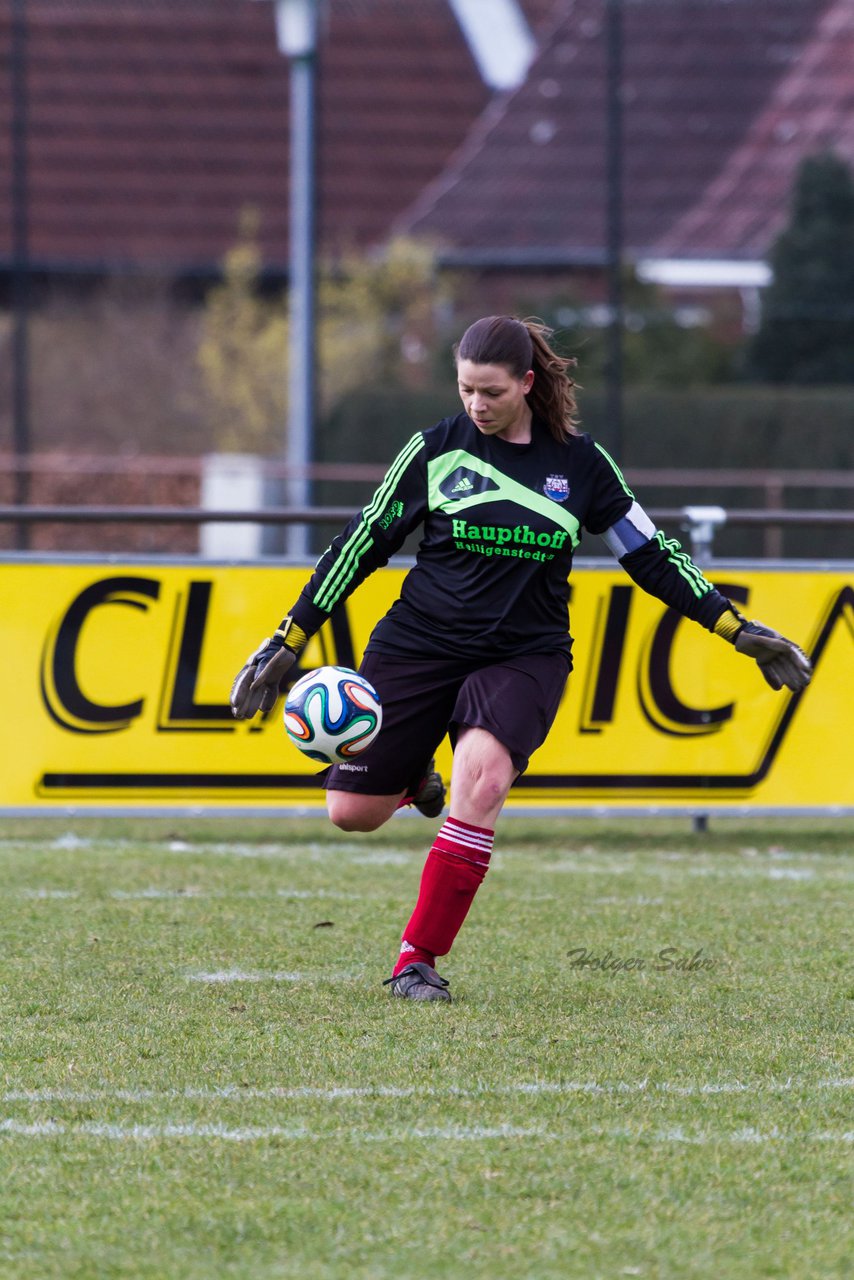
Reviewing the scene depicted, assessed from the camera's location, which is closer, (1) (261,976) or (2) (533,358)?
(2) (533,358)

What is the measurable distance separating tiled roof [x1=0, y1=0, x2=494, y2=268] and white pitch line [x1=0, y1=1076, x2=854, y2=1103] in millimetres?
29262

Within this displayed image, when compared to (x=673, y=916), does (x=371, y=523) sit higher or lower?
higher

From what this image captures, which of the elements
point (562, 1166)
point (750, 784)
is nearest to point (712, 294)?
point (750, 784)

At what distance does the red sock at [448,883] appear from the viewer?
Answer: 214 inches

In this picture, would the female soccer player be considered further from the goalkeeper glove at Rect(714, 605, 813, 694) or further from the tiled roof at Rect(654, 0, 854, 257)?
the tiled roof at Rect(654, 0, 854, 257)

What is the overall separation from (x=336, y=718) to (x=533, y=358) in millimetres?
1141

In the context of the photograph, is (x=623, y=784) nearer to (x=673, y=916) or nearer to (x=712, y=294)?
(x=673, y=916)

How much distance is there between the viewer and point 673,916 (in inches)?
271

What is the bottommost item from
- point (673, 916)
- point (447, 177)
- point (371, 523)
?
point (673, 916)

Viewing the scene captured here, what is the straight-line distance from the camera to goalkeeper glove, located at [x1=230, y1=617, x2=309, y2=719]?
5.55m

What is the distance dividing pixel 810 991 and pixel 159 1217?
2603mm

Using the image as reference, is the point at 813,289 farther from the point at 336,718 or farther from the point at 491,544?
the point at 336,718

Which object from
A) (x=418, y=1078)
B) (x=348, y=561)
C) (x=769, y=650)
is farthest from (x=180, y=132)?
(x=418, y=1078)

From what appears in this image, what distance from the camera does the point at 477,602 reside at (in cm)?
556
